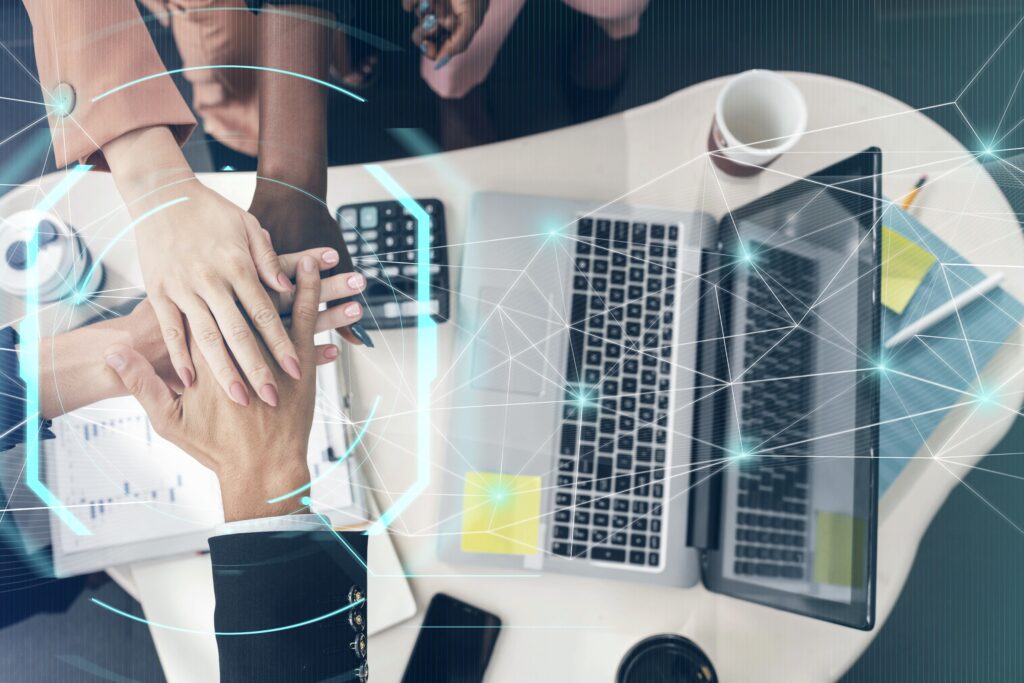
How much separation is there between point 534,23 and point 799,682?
63 centimetres

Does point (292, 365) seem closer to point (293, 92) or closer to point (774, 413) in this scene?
point (293, 92)

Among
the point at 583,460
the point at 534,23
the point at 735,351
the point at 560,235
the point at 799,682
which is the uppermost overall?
the point at 534,23

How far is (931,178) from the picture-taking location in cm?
54

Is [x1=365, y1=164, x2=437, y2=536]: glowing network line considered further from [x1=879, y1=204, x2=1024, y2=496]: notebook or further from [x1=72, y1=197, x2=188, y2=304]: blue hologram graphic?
[x1=879, y1=204, x2=1024, y2=496]: notebook

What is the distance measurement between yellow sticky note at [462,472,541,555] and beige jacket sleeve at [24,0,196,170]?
0.37 meters

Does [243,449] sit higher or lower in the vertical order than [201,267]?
lower

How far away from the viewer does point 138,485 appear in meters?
0.47

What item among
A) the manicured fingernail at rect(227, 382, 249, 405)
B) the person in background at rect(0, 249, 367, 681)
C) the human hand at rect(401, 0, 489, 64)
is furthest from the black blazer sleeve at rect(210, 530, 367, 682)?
the human hand at rect(401, 0, 489, 64)

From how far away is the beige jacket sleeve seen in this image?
444 millimetres

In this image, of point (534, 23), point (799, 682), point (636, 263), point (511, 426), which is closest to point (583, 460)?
point (511, 426)

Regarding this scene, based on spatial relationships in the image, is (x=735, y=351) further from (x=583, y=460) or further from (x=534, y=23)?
(x=534, y=23)

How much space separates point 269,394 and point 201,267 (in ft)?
0.34

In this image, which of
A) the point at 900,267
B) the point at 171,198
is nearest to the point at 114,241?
the point at 171,198

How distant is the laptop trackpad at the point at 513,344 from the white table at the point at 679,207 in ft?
0.11
